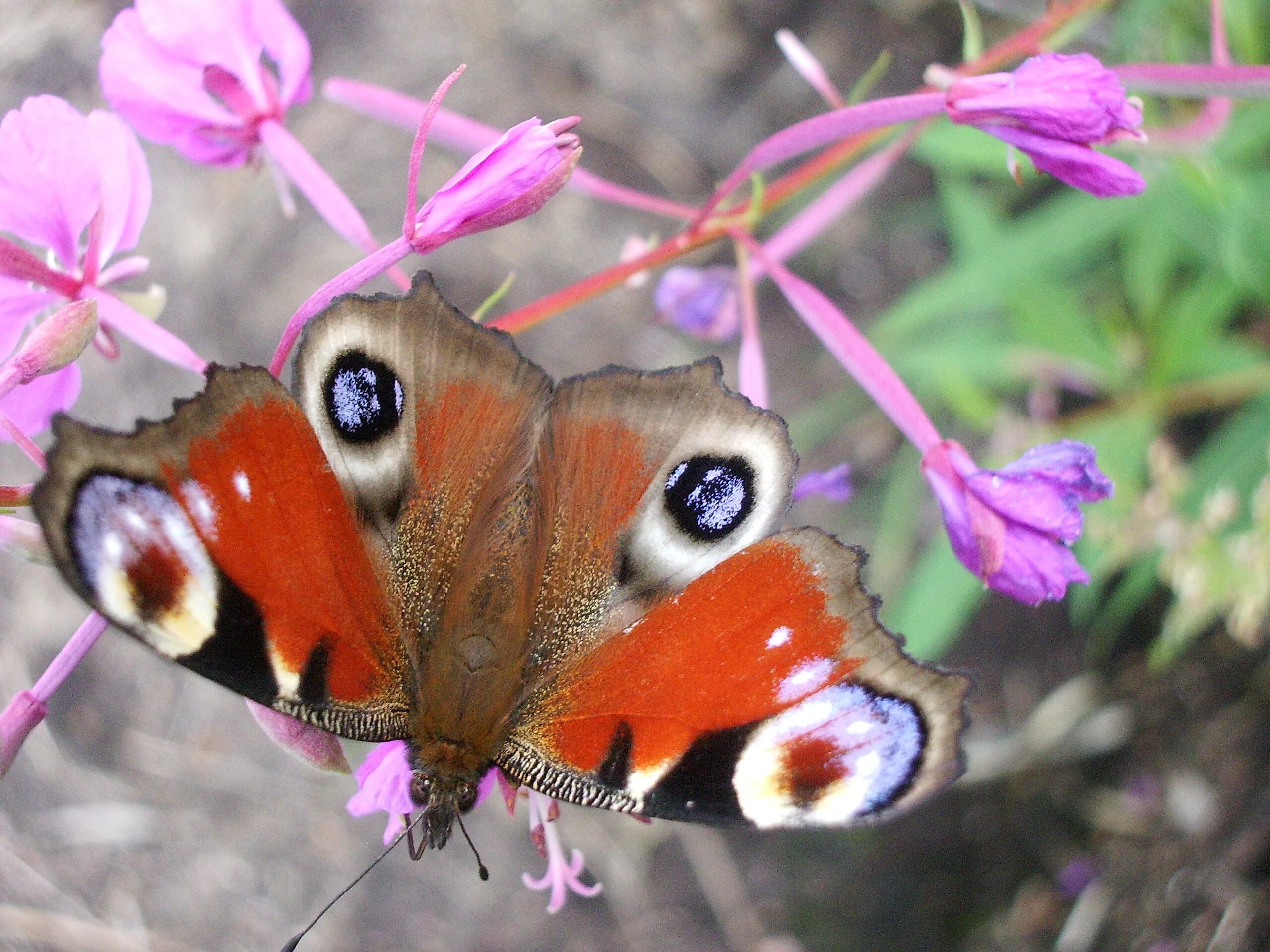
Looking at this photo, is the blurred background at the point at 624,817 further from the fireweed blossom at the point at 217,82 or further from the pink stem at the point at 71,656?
the pink stem at the point at 71,656

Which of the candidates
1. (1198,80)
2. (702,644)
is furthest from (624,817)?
(1198,80)

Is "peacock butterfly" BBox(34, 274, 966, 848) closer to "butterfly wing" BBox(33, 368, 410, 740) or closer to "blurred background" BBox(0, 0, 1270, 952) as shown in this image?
"butterfly wing" BBox(33, 368, 410, 740)

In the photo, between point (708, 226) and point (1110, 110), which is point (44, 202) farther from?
point (1110, 110)

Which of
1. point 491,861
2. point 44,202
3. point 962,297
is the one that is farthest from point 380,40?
point 491,861

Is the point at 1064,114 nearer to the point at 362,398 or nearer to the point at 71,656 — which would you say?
the point at 362,398

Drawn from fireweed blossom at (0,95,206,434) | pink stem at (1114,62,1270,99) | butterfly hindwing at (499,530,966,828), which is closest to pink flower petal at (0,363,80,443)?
fireweed blossom at (0,95,206,434)

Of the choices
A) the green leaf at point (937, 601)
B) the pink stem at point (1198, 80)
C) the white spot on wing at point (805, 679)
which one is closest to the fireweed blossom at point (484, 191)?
the white spot on wing at point (805, 679)
